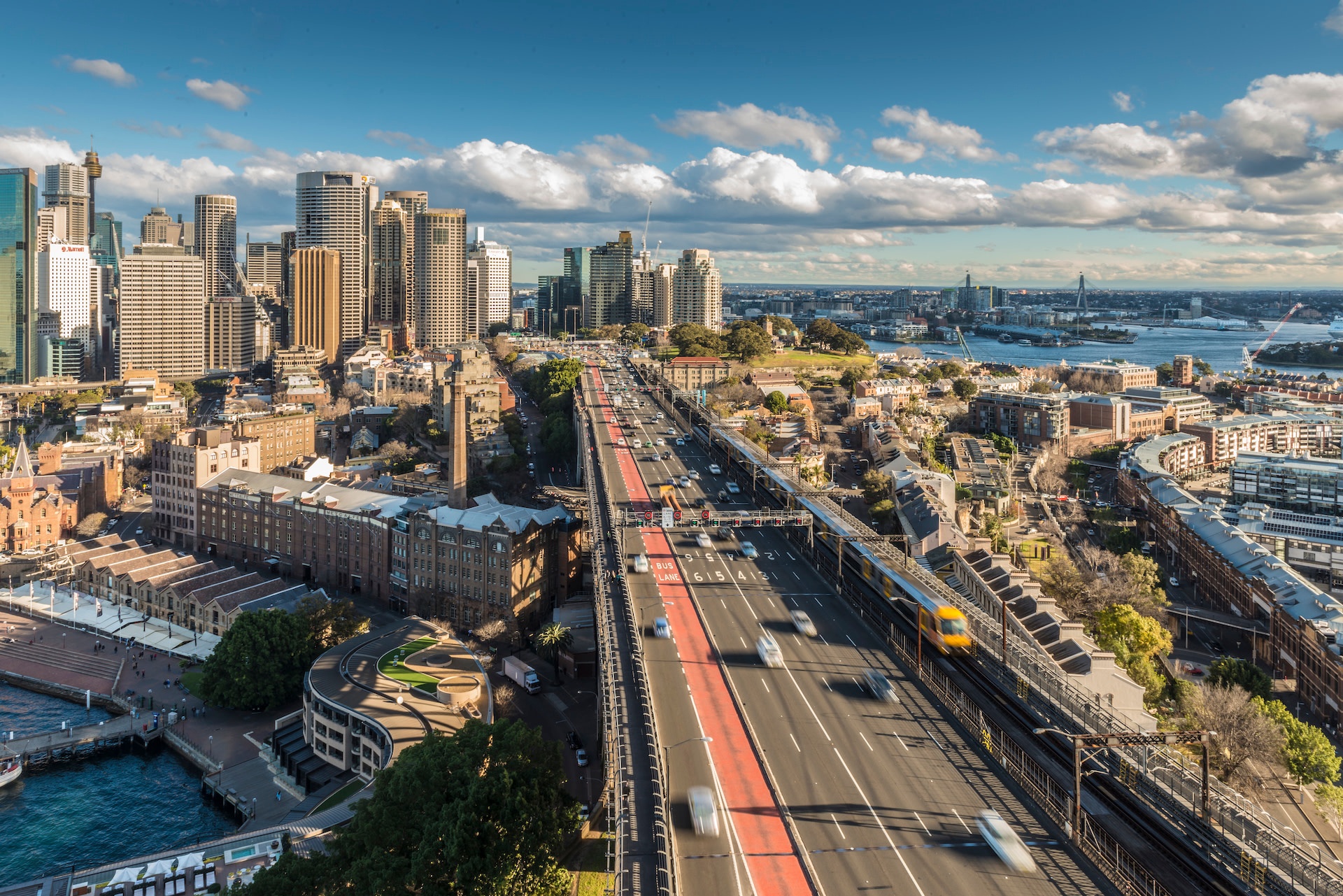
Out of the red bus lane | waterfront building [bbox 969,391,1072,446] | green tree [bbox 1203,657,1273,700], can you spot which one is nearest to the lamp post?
the red bus lane

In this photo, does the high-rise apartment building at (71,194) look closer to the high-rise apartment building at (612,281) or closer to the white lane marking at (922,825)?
the high-rise apartment building at (612,281)

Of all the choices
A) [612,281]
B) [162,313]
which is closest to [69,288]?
[162,313]

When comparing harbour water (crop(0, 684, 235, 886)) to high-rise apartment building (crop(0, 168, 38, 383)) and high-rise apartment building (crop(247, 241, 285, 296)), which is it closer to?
high-rise apartment building (crop(0, 168, 38, 383))

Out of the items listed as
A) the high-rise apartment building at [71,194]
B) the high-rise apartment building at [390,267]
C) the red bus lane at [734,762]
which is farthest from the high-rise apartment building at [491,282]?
the red bus lane at [734,762]

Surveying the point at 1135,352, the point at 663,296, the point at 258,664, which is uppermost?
the point at 663,296

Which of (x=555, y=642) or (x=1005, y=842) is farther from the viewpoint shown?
(x=555, y=642)

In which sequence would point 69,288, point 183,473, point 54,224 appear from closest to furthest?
point 183,473
point 69,288
point 54,224

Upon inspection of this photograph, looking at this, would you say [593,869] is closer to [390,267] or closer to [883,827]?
[883,827]
